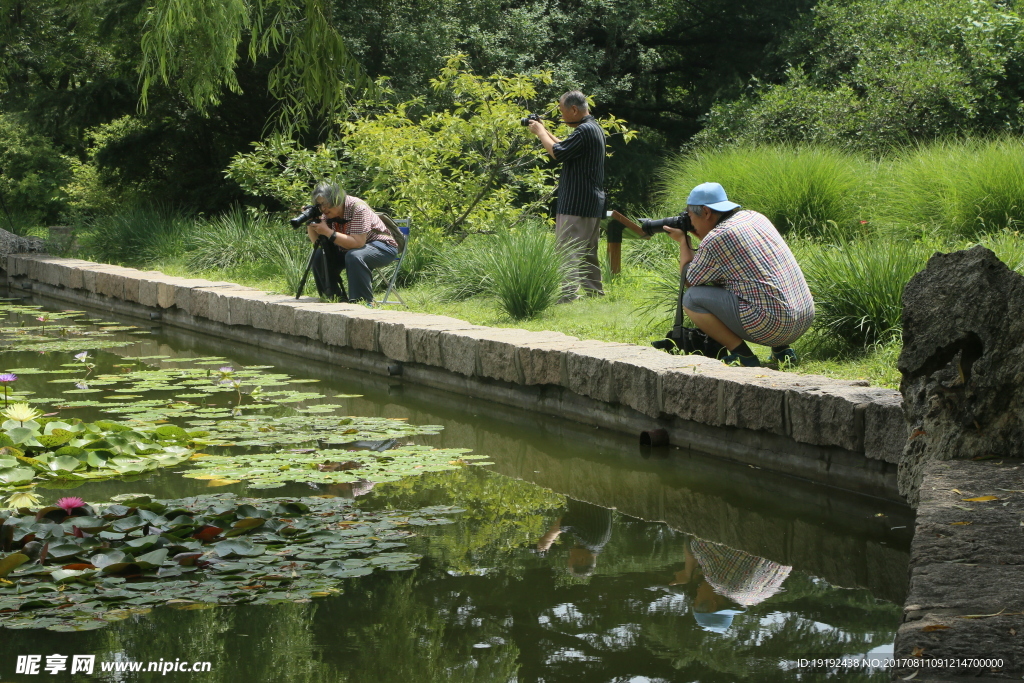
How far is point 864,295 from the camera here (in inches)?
239

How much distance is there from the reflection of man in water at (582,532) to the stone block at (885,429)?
1.09m

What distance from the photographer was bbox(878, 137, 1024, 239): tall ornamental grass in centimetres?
830

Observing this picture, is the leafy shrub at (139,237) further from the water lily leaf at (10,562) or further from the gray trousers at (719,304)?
the water lily leaf at (10,562)

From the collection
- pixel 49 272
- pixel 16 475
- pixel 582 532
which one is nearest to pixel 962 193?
pixel 582 532

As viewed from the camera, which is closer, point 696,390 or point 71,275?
point 696,390

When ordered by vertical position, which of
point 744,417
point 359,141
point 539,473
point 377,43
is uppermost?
point 377,43

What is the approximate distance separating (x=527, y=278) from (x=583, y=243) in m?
1.12

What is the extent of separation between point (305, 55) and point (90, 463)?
2140 millimetres

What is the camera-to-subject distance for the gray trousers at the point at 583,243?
8.82 metres

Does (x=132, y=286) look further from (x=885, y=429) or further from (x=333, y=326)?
(x=885, y=429)

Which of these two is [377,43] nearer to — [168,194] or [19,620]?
[168,194]

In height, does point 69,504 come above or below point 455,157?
below

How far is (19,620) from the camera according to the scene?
3.09 m

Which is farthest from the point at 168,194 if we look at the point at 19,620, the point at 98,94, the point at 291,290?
the point at 19,620
